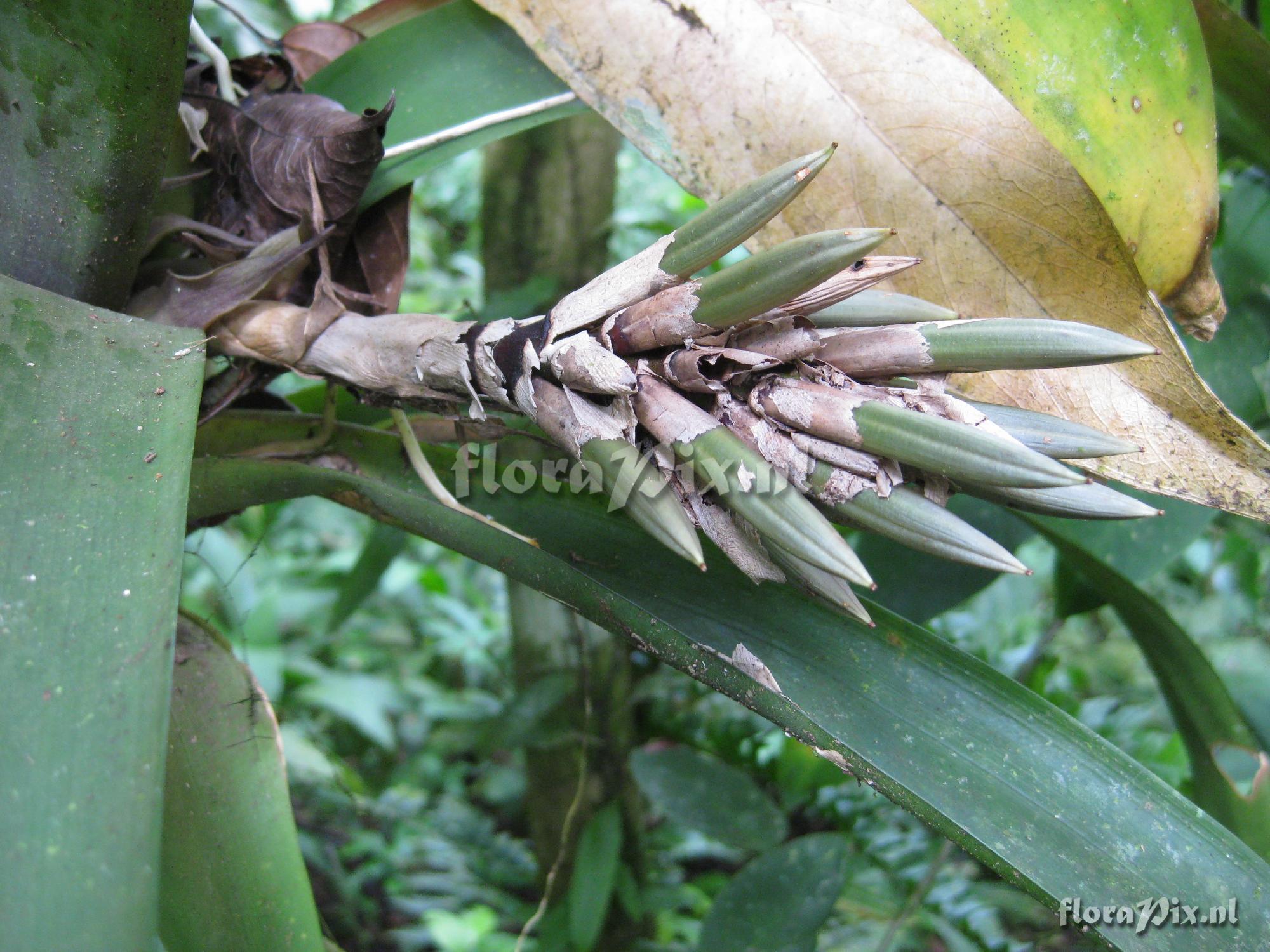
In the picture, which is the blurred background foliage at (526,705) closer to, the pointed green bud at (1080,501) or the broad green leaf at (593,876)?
the broad green leaf at (593,876)

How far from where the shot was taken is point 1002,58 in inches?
19.1

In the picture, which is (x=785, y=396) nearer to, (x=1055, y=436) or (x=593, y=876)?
(x=1055, y=436)

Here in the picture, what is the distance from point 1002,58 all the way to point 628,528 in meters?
0.36

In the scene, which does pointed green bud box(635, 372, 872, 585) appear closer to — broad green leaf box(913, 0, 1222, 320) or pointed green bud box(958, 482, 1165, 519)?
pointed green bud box(958, 482, 1165, 519)

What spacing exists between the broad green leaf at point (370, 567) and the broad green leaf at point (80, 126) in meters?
0.50

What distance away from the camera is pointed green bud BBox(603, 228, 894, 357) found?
28 centimetres

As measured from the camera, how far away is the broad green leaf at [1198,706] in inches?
23.9

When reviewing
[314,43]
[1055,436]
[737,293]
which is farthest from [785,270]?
[314,43]

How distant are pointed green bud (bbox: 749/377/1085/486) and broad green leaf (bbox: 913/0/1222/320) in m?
0.29

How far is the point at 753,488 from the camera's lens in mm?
294

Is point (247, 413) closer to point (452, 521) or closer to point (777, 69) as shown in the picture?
Answer: point (452, 521)

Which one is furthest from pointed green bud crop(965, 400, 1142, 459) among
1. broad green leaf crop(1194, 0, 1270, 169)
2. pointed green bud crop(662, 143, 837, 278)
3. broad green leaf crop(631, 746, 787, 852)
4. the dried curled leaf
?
broad green leaf crop(631, 746, 787, 852)

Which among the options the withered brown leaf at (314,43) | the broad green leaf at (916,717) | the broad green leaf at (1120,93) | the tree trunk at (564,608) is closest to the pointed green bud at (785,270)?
the broad green leaf at (916,717)

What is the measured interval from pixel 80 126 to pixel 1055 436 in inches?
18.4
